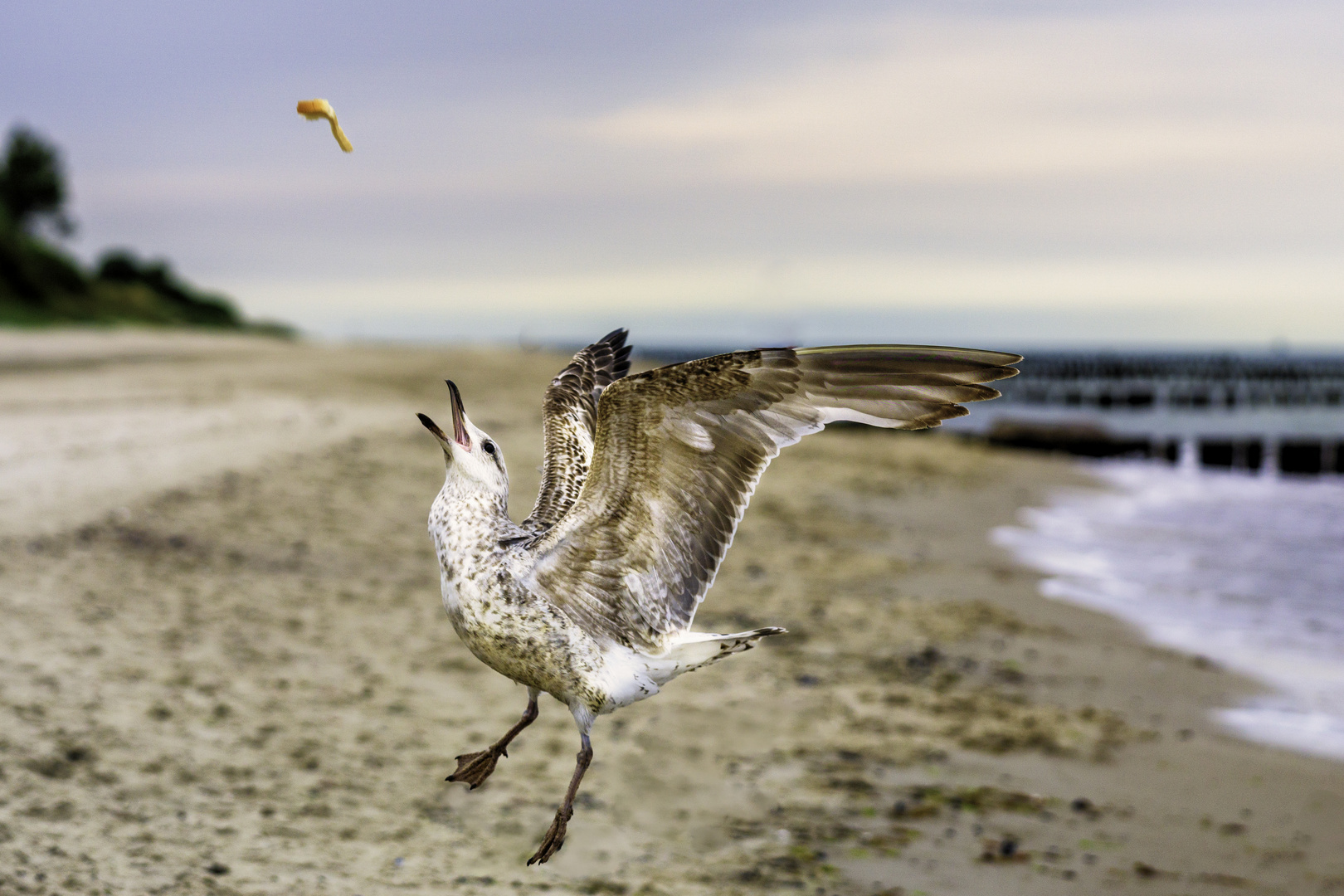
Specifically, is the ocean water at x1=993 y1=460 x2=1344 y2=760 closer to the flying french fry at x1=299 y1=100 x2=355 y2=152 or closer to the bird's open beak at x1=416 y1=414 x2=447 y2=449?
the bird's open beak at x1=416 y1=414 x2=447 y2=449

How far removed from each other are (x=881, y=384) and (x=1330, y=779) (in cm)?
1007

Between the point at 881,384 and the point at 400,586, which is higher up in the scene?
the point at 881,384

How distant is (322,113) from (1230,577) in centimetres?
1956

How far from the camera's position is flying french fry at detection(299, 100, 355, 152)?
1718 mm

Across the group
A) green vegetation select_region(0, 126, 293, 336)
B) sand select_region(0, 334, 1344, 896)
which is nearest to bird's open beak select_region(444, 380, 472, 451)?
sand select_region(0, 334, 1344, 896)

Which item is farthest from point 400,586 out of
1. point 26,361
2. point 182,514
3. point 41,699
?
point 26,361

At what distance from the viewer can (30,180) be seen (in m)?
62.7

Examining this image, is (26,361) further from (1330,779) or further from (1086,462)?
(1086,462)

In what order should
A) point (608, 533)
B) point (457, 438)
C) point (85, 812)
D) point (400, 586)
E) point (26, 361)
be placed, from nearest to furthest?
1. point (457, 438)
2. point (608, 533)
3. point (85, 812)
4. point (400, 586)
5. point (26, 361)

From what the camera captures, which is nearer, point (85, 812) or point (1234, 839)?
point (85, 812)

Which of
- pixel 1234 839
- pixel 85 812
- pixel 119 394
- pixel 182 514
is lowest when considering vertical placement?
pixel 1234 839

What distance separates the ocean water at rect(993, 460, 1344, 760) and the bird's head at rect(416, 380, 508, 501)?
11094 millimetres

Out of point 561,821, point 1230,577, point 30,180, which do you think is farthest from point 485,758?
point 30,180

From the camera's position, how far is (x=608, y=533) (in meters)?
2.48
